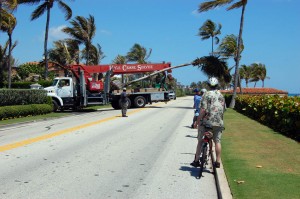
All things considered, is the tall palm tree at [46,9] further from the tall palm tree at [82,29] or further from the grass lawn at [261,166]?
the grass lawn at [261,166]

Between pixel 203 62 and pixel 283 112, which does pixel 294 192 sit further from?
pixel 203 62

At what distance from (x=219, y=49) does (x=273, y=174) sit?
45939mm

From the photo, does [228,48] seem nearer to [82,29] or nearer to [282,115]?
[82,29]

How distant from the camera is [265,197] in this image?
6.29 meters

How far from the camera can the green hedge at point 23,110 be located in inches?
908

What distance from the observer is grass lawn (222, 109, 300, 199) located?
6.70 meters

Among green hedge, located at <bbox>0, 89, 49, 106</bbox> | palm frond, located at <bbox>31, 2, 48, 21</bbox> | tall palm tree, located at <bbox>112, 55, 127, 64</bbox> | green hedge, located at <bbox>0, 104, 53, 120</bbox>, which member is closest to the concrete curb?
green hedge, located at <bbox>0, 104, 53, 120</bbox>

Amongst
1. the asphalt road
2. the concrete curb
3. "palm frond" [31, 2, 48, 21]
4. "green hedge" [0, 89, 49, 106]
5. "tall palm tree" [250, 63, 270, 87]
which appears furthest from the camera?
"tall palm tree" [250, 63, 270, 87]

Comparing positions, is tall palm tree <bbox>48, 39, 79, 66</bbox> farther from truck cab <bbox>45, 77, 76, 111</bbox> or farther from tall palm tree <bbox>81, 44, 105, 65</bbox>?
truck cab <bbox>45, 77, 76, 111</bbox>

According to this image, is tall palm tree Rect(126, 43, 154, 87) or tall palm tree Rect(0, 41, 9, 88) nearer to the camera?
tall palm tree Rect(0, 41, 9, 88)

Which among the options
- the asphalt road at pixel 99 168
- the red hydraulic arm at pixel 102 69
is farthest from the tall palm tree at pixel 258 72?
the asphalt road at pixel 99 168

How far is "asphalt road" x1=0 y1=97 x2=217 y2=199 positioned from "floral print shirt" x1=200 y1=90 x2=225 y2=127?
112 cm

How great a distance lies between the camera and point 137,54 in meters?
75.9

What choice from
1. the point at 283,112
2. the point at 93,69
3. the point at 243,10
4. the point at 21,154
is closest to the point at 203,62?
the point at 243,10
